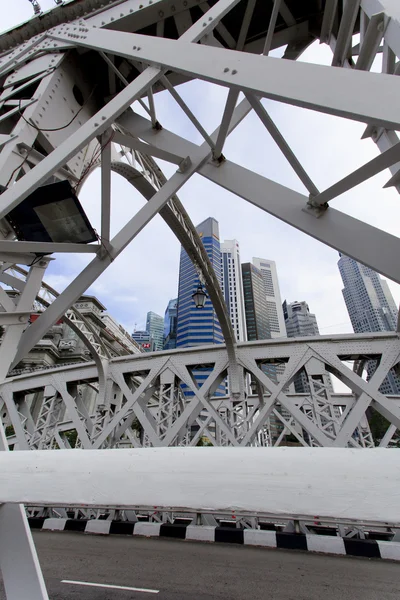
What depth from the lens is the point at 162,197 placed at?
10.5 ft

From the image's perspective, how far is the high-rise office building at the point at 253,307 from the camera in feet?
254

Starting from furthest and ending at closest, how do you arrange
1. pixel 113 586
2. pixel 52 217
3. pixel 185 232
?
1. pixel 185 232
2. pixel 113 586
3. pixel 52 217

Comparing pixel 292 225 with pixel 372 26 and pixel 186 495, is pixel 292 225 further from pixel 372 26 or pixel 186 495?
pixel 186 495

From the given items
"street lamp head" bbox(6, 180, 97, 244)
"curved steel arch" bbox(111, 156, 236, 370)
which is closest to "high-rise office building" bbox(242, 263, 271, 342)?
"curved steel arch" bbox(111, 156, 236, 370)

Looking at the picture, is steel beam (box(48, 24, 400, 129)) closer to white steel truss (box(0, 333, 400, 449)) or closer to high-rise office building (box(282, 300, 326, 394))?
white steel truss (box(0, 333, 400, 449))

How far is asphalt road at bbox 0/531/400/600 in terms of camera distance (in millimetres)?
4406

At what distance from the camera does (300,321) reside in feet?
249

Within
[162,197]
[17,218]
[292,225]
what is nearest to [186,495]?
[292,225]

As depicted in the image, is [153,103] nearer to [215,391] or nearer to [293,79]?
[293,79]

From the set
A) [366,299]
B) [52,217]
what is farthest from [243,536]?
[366,299]

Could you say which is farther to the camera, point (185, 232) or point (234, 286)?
point (234, 286)

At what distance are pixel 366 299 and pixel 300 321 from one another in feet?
53.9

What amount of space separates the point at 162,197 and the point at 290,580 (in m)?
6.81

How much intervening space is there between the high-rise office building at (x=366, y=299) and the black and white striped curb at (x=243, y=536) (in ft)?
191
